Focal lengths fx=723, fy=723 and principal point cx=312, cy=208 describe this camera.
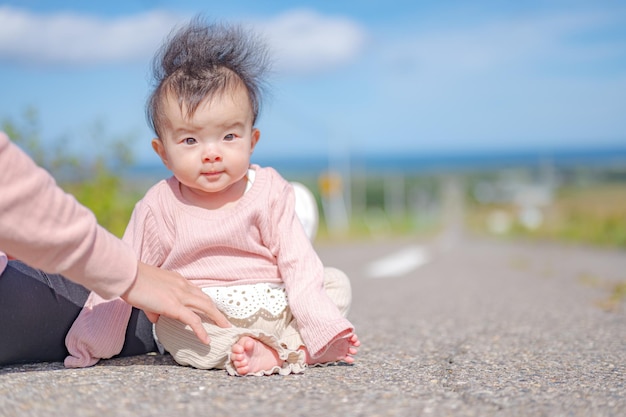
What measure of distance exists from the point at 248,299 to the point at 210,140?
0.56 meters

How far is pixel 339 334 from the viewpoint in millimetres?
2332

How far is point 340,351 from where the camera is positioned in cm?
240

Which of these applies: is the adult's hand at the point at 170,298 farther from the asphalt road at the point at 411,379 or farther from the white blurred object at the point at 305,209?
the white blurred object at the point at 305,209

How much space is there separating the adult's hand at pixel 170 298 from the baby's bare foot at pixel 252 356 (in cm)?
10

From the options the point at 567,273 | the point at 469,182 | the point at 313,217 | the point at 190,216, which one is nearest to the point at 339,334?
the point at 190,216

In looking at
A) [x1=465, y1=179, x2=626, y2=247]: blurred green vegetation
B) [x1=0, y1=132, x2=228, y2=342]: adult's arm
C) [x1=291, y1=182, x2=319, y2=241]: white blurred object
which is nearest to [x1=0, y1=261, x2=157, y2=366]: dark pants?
[x1=0, y1=132, x2=228, y2=342]: adult's arm

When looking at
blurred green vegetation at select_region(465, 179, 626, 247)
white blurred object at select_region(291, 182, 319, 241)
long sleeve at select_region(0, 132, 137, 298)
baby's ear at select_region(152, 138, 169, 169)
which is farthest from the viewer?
blurred green vegetation at select_region(465, 179, 626, 247)

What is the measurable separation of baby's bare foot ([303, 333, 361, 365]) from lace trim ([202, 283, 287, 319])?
0.20 meters

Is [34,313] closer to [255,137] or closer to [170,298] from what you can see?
[170,298]

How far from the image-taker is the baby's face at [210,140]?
2.40 meters

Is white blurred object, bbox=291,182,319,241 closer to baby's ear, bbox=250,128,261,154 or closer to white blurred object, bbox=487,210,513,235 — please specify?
baby's ear, bbox=250,128,261,154

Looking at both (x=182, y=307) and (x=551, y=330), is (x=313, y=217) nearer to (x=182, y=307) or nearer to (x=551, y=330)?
(x=551, y=330)

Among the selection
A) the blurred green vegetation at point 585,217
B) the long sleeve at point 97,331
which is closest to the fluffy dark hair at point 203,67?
the long sleeve at point 97,331

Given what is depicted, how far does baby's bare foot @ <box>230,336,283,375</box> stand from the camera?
223 centimetres
